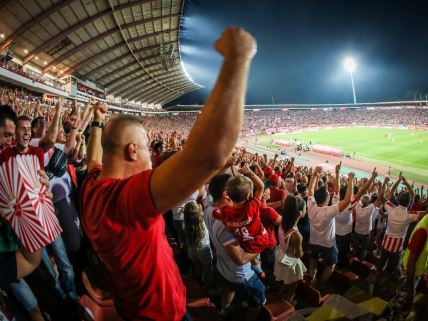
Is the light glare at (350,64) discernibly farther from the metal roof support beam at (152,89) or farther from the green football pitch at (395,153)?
the metal roof support beam at (152,89)

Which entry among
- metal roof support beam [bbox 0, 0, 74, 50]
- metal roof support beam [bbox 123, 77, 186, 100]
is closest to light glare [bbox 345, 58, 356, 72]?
metal roof support beam [bbox 123, 77, 186, 100]

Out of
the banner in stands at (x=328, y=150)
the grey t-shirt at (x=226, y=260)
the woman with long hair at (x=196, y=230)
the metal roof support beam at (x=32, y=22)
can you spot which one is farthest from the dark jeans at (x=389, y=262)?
the banner in stands at (x=328, y=150)

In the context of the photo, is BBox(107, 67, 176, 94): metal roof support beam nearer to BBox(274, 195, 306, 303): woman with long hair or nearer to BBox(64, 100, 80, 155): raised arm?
BBox(64, 100, 80, 155): raised arm

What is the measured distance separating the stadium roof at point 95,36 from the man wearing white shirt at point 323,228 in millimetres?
22586

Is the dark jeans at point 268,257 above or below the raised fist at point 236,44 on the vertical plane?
below

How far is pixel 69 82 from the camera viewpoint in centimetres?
3070

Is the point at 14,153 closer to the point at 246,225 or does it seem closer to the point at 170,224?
the point at 246,225

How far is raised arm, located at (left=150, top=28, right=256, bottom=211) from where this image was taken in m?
0.82

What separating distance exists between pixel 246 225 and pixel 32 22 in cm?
2511

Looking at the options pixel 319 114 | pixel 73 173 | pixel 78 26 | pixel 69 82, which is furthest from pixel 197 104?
pixel 73 173

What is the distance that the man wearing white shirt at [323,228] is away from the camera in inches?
162

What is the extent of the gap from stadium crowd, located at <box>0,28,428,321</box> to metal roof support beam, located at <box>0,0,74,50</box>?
773 inches

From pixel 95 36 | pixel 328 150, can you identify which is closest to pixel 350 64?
pixel 328 150

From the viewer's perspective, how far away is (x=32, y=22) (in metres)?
20.0
